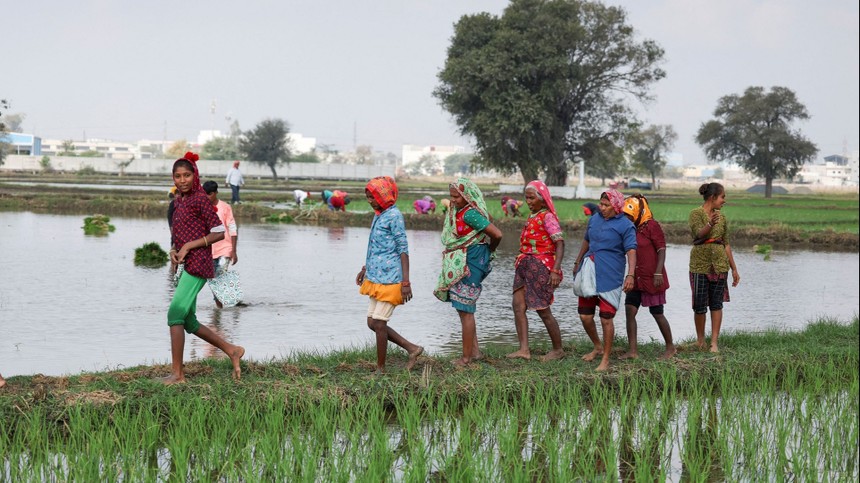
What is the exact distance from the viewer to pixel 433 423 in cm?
644

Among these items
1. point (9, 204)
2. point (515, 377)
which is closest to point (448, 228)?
point (515, 377)

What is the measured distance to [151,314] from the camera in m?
11.3

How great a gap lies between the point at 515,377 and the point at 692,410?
1.42 m

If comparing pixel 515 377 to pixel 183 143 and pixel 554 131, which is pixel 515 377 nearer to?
pixel 554 131

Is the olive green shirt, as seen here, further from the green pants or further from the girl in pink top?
the green pants

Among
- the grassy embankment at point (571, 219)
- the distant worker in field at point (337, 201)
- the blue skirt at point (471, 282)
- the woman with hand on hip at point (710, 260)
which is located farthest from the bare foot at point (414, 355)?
the distant worker in field at point (337, 201)

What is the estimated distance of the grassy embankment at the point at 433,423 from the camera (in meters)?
5.34

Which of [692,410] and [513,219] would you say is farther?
[513,219]

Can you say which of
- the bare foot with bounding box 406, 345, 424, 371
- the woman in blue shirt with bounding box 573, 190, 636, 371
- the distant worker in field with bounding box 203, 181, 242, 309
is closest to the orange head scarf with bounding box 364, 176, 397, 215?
the bare foot with bounding box 406, 345, 424, 371

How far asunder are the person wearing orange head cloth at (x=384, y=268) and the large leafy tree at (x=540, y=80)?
142 feet

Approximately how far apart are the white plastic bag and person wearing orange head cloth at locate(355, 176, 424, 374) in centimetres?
153

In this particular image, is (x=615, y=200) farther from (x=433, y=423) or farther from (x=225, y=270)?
(x=225, y=270)

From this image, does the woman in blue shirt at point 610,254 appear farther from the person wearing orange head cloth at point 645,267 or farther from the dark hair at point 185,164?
the dark hair at point 185,164

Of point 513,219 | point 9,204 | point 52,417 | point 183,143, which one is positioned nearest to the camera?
point 52,417
